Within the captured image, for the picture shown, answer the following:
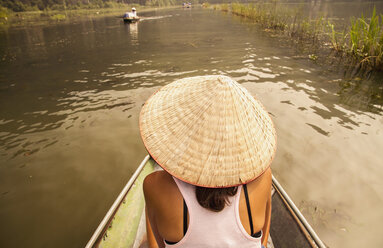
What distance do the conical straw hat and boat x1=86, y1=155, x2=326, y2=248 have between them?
1.06 metres

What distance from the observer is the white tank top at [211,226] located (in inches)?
36.1

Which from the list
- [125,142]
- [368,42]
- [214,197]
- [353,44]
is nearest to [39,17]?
[125,142]

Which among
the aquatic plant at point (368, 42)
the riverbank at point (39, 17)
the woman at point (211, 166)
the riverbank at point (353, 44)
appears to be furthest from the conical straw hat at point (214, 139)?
the riverbank at point (39, 17)

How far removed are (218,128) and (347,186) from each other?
303 centimetres

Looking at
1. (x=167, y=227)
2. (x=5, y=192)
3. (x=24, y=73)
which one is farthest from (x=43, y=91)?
(x=167, y=227)

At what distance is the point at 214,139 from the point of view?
908mm

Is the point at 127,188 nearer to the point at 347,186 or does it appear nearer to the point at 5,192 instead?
the point at 5,192

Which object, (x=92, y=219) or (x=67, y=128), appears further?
(x=67, y=128)

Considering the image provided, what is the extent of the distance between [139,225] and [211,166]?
1.53 meters

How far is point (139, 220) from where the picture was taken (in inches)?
80.4

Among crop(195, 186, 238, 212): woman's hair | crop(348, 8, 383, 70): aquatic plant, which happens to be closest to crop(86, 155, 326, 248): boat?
crop(195, 186, 238, 212): woman's hair

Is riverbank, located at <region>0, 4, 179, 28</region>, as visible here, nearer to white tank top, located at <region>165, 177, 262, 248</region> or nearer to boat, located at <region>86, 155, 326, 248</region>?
boat, located at <region>86, 155, 326, 248</region>

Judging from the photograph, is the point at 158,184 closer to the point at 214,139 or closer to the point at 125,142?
the point at 214,139

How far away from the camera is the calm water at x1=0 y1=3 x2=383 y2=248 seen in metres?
2.56
